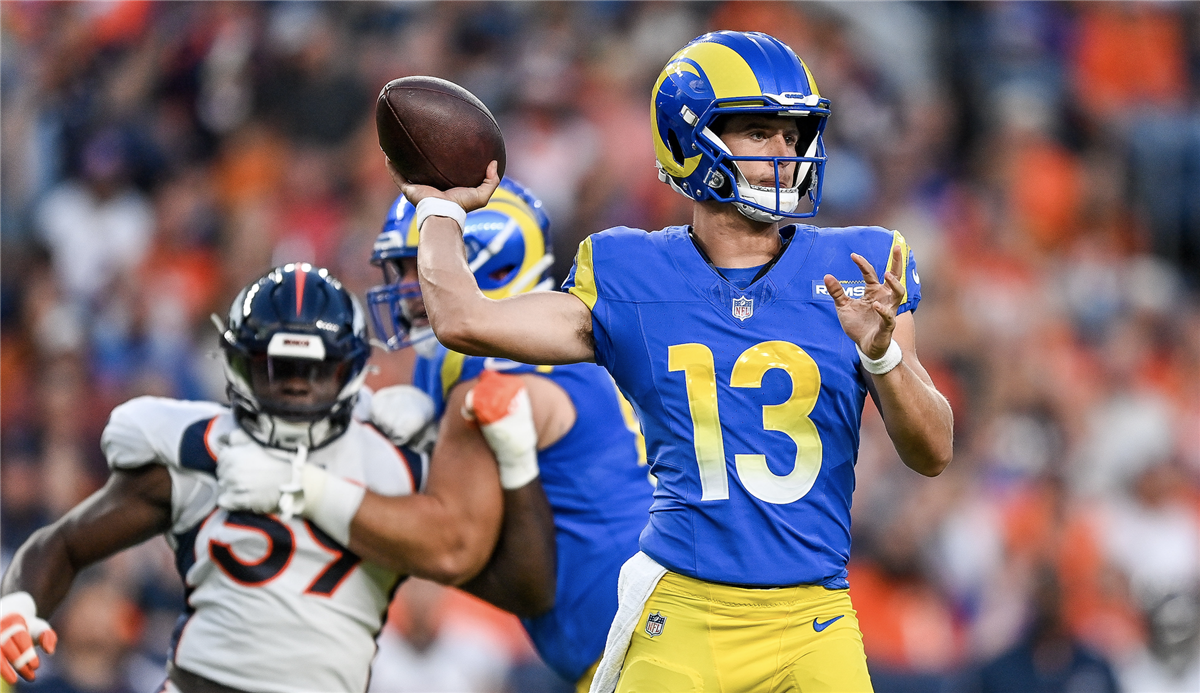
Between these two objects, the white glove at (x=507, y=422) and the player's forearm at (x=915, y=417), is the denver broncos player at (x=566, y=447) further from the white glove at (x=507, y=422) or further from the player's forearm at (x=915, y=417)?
the player's forearm at (x=915, y=417)

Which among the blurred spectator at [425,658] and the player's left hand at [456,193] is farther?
the blurred spectator at [425,658]

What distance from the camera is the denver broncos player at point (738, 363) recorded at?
104 inches

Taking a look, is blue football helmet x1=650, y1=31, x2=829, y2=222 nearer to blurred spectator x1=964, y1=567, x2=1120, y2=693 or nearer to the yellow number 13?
the yellow number 13

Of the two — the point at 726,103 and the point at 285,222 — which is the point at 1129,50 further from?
the point at 726,103

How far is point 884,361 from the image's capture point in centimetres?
259

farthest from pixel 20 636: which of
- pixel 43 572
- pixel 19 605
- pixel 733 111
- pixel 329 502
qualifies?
pixel 733 111

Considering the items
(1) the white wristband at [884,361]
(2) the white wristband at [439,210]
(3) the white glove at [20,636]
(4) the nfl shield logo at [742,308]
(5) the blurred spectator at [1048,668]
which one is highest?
(2) the white wristband at [439,210]

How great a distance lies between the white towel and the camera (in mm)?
2744

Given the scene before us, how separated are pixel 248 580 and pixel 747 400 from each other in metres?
1.55

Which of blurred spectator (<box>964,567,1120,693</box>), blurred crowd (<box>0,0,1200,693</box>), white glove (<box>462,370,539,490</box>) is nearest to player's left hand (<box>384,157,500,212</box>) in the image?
white glove (<box>462,370,539,490</box>)

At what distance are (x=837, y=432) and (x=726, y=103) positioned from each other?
695mm

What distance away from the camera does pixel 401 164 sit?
2965mm

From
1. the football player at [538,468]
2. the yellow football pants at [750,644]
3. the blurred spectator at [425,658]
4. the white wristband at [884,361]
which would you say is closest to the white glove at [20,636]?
the football player at [538,468]

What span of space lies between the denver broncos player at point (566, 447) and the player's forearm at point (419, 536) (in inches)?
5.5
